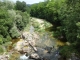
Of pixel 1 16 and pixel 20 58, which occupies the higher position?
pixel 1 16

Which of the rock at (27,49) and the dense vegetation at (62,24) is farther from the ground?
the dense vegetation at (62,24)

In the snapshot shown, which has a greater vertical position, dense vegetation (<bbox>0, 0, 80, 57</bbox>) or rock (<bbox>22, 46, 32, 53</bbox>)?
dense vegetation (<bbox>0, 0, 80, 57</bbox>)

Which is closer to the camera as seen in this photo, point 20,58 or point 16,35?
point 20,58

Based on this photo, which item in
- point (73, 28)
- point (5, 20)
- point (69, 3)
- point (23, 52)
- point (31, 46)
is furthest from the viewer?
point (5, 20)

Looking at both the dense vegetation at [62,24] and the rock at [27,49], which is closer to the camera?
the dense vegetation at [62,24]

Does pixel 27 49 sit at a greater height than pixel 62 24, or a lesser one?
lesser

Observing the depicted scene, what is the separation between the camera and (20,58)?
30531 mm

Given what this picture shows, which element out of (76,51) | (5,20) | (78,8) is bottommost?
(76,51)

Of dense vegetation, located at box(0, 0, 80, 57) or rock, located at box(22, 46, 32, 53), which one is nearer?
dense vegetation, located at box(0, 0, 80, 57)

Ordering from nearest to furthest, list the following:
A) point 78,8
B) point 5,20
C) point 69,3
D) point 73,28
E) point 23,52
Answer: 1. point 69,3
2. point 78,8
3. point 73,28
4. point 23,52
5. point 5,20

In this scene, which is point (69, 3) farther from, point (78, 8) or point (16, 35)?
point (16, 35)

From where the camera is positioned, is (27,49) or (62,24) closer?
(27,49)

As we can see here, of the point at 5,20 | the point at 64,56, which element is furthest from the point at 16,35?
the point at 64,56

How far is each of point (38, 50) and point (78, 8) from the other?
13368 mm
